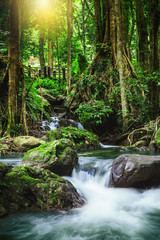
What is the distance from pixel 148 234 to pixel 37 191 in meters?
1.77

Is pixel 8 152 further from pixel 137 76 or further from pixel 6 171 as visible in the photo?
pixel 137 76

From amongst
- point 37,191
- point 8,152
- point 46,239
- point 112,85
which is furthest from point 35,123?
point 46,239

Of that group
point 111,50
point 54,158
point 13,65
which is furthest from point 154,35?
point 54,158

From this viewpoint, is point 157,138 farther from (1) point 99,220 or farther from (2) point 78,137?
(1) point 99,220

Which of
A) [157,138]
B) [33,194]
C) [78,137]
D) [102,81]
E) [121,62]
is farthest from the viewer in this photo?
[102,81]

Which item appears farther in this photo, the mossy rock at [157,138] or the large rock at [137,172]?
the mossy rock at [157,138]

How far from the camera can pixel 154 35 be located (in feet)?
32.6

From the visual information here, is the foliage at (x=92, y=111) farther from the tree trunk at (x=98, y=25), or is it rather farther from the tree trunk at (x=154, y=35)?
the tree trunk at (x=98, y=25)

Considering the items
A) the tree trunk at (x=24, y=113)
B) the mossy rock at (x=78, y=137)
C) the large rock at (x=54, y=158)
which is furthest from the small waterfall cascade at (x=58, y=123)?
the large rock at (x=54, y=158)

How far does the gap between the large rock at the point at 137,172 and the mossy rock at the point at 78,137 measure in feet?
12.4

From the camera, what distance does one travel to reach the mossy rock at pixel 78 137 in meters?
8.06

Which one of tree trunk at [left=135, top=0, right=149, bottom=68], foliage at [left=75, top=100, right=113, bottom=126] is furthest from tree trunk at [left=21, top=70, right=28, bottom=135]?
tree trunk at [left=135, top=0, right=149, bottom=68]

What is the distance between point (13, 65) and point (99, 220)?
5947mm

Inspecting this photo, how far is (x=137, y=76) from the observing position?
1008 centimetres
